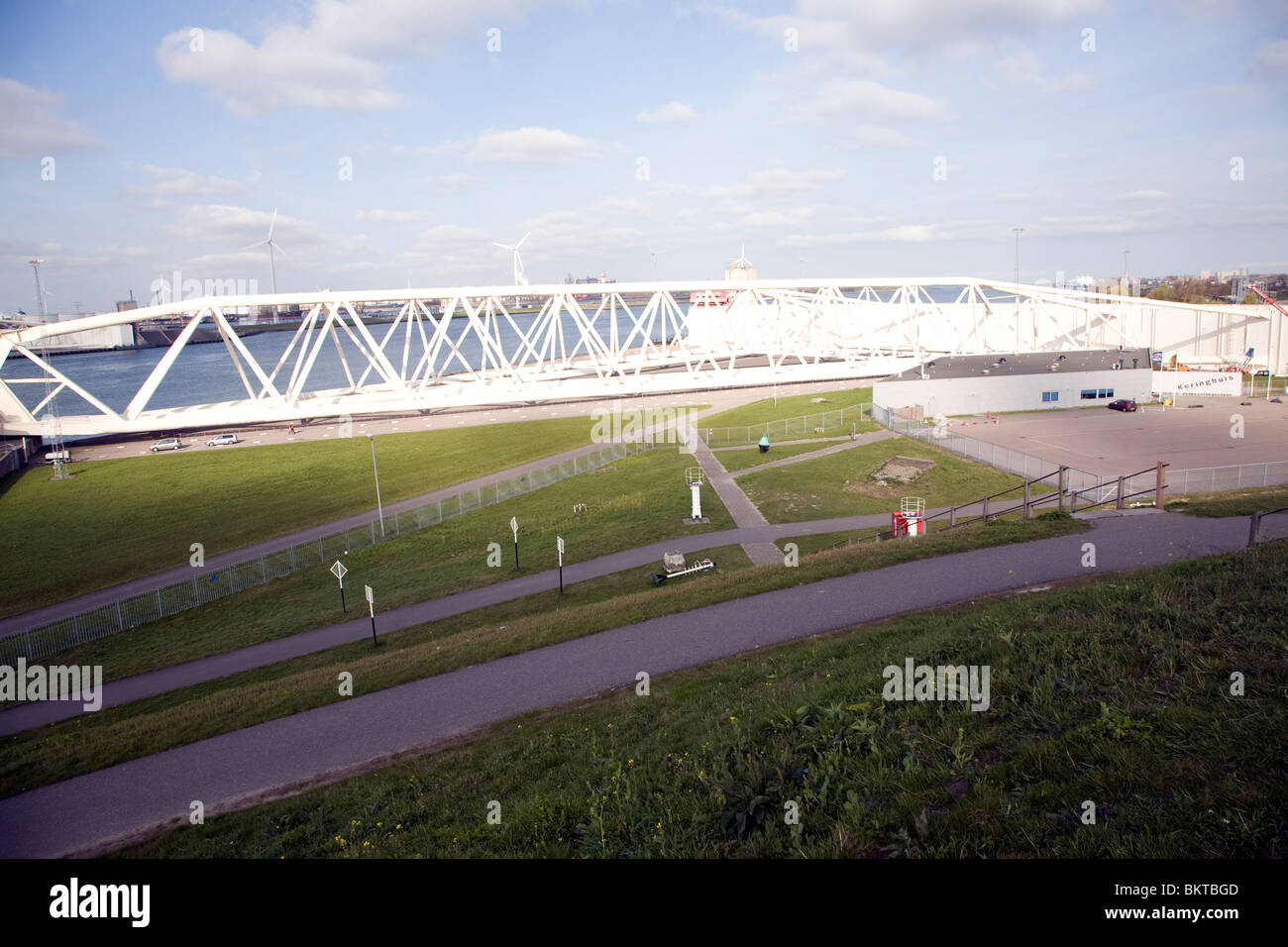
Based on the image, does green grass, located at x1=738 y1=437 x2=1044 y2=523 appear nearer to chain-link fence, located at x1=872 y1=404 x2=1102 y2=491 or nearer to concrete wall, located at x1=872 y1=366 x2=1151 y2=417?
chain-link fence, located at x1=872 y1=404 x2=1102 y2=491

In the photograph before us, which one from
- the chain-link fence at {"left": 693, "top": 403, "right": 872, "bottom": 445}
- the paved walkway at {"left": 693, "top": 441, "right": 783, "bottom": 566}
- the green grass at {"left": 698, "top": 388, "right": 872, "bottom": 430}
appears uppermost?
the green grass at {"left": 698, "top": 388, "right": 872, "bottom": 430}

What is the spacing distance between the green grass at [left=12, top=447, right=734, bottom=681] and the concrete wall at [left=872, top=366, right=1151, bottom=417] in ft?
67.7

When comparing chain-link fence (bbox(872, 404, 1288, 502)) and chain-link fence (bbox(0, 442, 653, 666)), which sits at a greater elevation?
chain-link fence (bbox(872, 404, 1288, 502))

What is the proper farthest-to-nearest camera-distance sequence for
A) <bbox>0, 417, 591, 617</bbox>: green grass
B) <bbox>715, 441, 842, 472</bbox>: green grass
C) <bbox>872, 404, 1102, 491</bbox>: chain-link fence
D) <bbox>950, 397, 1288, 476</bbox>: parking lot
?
<bbox>715, 441, 842, 472</bbox>: green grass < <bbox>950, 397, 1288, 476</bbox>: parking lot < <bbox>872, 404, 1102, 491</bbox>: chain-link fence < <bbox>0, 417, 591, 617</bbox>: green grass

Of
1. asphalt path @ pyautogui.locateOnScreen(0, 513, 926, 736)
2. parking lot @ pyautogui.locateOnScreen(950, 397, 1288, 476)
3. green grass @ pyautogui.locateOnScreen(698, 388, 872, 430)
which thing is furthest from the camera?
green grass @ pyautogui.locateOnScreen(698, 388, 872, 430)

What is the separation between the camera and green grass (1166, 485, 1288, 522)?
20.5 metres

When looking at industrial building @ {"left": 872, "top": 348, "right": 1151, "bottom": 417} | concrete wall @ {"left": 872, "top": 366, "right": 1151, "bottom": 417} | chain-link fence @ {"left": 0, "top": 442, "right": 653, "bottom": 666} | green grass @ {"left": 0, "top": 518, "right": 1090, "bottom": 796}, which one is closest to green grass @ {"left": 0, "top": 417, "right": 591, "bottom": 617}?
chain-link fence @ {"left": 0, "top": 442, "right": 653, "bottom": 666}

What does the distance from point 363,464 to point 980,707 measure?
42664 mm

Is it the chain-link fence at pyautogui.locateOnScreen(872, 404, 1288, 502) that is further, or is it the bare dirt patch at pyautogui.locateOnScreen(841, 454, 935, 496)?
the bare dirt patch at pyautogui.locateOnScreen(841, 454, 935, 496)

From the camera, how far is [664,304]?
69625 millimetres

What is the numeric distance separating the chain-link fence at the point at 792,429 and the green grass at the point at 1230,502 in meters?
22.9

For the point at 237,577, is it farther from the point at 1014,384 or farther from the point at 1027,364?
the point at 1027,364

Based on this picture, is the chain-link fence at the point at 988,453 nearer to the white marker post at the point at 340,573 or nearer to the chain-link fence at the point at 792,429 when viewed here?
the chain-link fence at the point at 792,429
